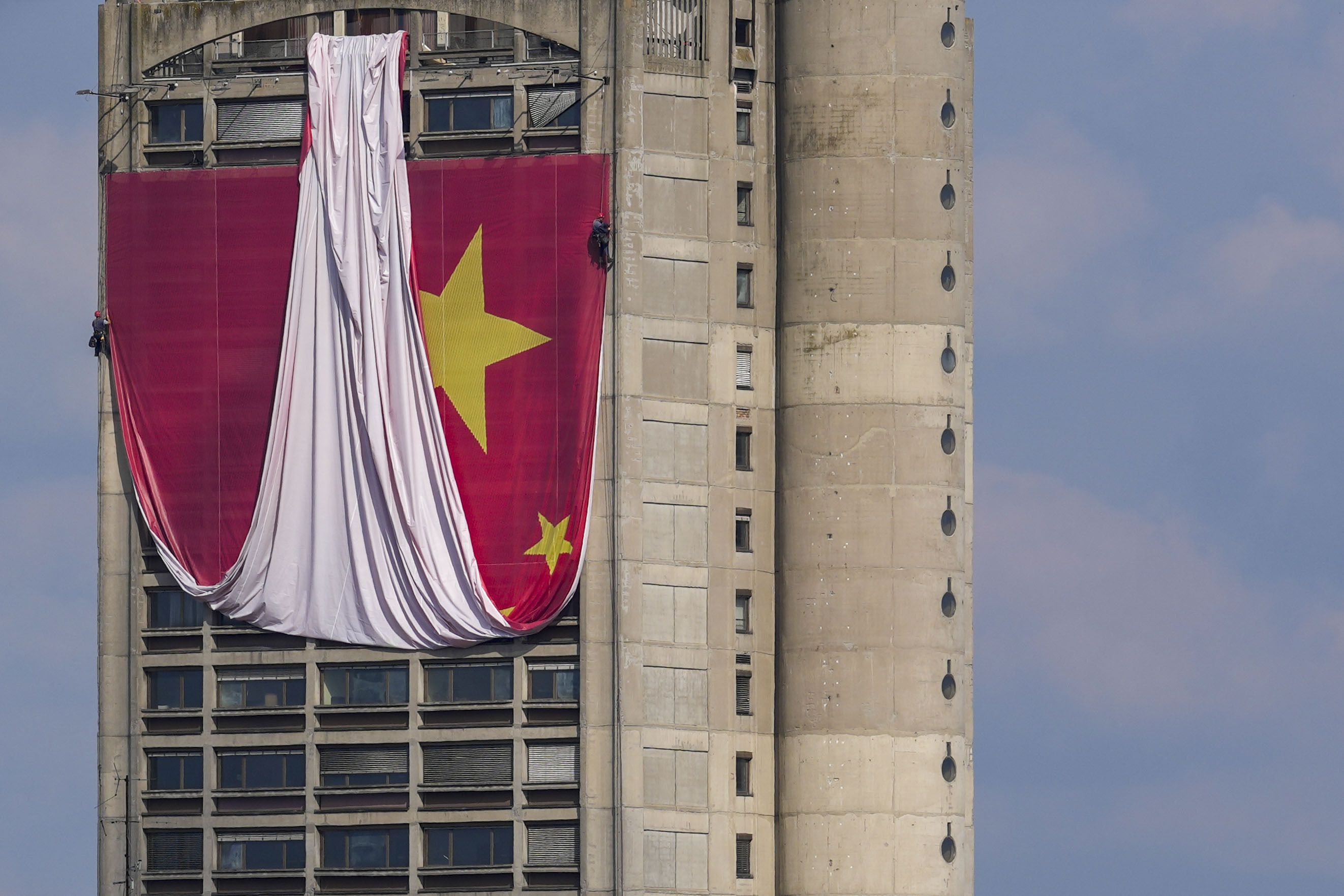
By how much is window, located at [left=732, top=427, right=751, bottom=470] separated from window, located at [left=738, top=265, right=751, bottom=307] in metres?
5.06

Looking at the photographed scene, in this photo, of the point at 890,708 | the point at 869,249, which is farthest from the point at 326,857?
the point at 869,249

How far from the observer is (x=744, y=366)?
5497 inches

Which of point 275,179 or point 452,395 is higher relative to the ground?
point 275,179

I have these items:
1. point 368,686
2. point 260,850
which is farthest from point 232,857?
point 368,686

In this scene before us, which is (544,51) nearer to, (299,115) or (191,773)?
(299,115)

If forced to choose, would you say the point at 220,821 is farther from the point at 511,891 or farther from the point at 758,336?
the point at 758,336

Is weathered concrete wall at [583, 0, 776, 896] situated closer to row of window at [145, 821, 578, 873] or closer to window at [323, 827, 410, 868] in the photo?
row of window at [145, 821, 578, 873]

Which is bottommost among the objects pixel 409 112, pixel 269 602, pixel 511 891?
pixel 511 891

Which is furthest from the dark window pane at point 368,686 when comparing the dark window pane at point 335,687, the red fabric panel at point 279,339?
the red fabric panel at point 279,339

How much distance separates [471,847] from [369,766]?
16.6 feet

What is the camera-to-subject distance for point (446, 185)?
449 ft

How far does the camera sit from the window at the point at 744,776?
138 meters

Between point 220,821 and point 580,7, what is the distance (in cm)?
3496

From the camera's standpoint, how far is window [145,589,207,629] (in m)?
138
